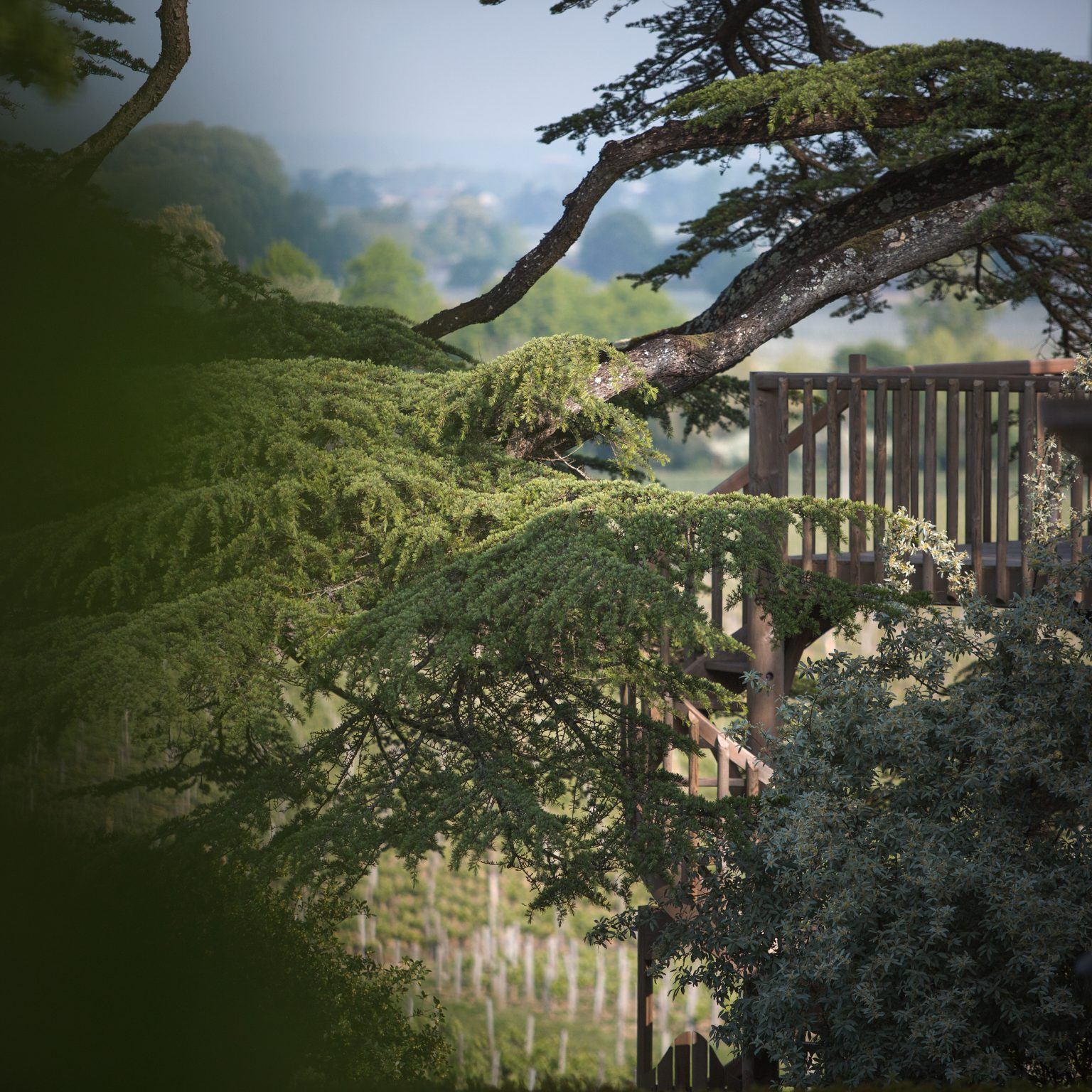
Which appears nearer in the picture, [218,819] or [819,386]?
[218,819]

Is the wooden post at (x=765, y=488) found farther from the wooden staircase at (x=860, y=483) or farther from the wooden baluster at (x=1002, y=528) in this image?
the wooden baluster at (x=1002, y=528)

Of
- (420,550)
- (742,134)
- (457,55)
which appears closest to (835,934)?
(420,550)

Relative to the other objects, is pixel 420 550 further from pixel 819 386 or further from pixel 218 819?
pixel 819 386

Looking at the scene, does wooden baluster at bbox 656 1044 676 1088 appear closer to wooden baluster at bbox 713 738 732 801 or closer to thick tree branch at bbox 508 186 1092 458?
wooden baluster at bbox 713 738 732 801

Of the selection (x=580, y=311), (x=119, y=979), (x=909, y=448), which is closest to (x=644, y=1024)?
(x=909, y=448)

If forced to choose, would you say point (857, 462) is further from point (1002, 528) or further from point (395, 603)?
point (395, 603)

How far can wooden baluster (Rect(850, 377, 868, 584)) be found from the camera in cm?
463

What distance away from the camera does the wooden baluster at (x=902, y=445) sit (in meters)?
4.86

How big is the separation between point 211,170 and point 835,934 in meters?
2.75

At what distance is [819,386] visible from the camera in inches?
197

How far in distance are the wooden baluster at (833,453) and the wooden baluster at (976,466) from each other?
Answer: 59 centimetres

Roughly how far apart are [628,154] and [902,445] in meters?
3.18

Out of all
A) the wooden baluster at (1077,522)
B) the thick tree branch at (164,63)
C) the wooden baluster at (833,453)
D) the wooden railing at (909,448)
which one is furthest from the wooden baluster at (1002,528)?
the thick tree branch at (164,63)

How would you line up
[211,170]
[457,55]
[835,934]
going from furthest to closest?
[457,55]
[835,934]
[211,170]
